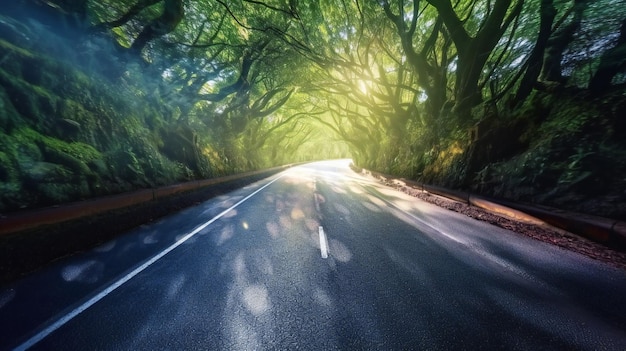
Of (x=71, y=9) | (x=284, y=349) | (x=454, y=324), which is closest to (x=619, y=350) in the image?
(x=454, y=324)

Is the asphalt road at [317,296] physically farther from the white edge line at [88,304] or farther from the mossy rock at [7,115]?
the mossy rock at [7,115]

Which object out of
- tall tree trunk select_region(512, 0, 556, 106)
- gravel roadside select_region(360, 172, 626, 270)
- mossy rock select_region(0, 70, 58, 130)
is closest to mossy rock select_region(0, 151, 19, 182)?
mossy rock select_region(0, 70, 58, 130)

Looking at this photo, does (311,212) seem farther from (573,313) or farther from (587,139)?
(587,139)

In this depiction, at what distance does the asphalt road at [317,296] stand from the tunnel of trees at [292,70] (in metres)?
2.92

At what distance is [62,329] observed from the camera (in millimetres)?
2482

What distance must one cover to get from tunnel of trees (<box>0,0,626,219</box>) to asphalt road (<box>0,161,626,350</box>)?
2916mm

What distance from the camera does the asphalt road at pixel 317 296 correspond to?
2.39 metres

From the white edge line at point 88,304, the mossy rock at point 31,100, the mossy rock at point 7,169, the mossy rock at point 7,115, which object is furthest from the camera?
the mossy rock at point 31,100

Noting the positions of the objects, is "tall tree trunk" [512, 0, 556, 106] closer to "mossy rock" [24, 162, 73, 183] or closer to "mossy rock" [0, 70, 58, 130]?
"mossy rock" [24, 162, 73, 183]

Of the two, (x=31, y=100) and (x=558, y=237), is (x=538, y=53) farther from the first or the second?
(x=31, y=100)

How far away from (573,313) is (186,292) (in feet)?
14.9

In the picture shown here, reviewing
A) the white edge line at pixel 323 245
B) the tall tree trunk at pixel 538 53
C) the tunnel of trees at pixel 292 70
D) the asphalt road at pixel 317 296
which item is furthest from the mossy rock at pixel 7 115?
the tall tree trunk at pixel 538 53

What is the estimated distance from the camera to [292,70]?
687 inches

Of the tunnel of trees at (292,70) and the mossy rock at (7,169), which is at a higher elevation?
the tunnel of trees at (292,70)
